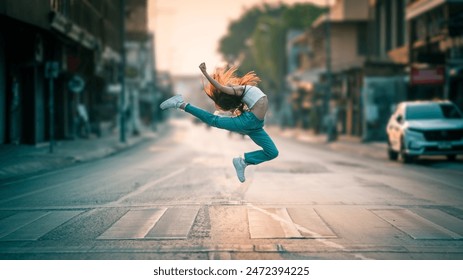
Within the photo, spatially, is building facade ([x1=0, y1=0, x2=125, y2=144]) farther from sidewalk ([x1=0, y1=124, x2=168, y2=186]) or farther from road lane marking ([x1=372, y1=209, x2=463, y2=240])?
road lane marking ([x1=372, y1=209, x2=463, y2=240])

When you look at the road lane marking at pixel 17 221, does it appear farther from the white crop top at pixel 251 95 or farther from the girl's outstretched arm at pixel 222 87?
the white crop top at pixel 251 95

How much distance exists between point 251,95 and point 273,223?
1968mm

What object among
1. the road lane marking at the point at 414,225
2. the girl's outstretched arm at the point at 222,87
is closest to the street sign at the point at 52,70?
the girl's outstretched arm at the point at 222,87

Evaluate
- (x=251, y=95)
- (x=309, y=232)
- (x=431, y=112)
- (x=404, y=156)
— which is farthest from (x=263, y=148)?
(x=431, y=112)

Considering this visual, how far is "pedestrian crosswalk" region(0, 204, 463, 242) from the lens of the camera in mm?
7699

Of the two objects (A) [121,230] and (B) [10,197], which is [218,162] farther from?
(A) [121,230]

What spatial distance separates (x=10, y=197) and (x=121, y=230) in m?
4.47

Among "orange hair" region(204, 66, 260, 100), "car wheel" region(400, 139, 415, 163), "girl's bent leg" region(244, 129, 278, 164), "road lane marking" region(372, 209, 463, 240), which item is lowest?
"car wheel" region(400, 139, 415, 163)

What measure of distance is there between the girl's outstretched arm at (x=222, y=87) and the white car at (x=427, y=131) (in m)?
13.0

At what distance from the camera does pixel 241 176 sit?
35.0ft

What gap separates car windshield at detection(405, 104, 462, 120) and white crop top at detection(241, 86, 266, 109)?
14.2 metres

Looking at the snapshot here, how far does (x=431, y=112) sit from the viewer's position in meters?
22.9

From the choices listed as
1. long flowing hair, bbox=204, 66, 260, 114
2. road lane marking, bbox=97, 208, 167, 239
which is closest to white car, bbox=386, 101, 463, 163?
long flowing hair, bbox=204, 66, 260, 114

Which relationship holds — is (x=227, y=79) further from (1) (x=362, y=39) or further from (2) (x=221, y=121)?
(1) (x=362, y=39)
